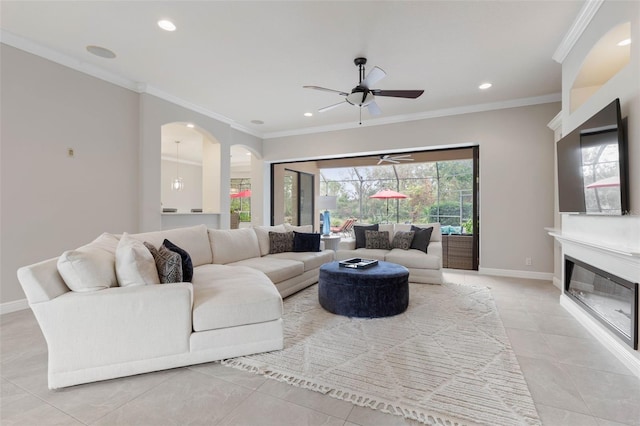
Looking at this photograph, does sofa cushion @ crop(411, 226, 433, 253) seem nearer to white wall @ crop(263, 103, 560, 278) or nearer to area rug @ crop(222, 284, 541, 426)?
white wall @ crop(263, 103, 560, 278)

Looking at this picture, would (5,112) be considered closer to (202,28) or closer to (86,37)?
(86,37)

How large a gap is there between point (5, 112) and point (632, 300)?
6024 mm

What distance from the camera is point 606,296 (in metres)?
2.59

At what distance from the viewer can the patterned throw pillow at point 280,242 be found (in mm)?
4492

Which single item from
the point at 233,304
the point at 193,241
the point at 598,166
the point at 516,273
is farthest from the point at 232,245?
the point at 516,273

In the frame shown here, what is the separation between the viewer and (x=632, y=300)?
84.4 inches

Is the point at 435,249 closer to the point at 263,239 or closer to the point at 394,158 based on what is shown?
the point at 263,239

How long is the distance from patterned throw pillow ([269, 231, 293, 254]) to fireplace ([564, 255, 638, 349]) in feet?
11.7

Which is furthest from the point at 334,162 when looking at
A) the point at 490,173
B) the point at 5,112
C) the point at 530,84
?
the point at 5,112

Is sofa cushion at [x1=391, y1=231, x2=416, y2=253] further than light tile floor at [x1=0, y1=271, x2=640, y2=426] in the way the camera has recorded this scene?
Yes

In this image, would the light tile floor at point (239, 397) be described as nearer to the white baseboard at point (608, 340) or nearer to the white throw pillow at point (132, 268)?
the white baseboard at point (608, 340)

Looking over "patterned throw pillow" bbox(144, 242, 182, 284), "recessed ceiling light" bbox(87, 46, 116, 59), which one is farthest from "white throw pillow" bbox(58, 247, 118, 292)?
"recessed ceiling light" bbox(87, 46, 116, 59)

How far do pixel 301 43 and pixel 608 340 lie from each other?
3.96 m

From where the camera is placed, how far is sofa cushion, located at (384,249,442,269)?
14.3 ft
